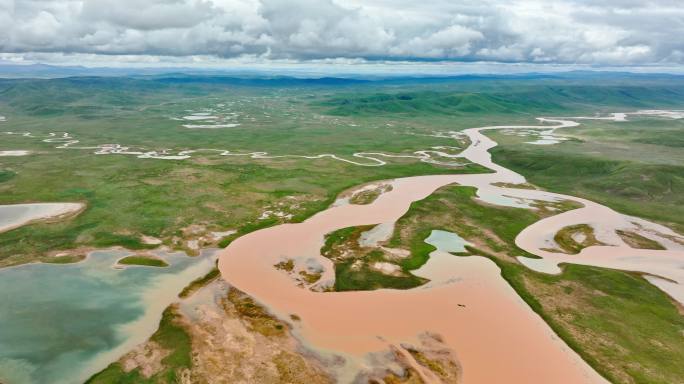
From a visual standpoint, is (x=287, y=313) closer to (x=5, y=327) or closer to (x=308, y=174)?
(x=5, y=327)

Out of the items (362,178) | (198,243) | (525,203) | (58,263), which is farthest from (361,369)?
(362,178)

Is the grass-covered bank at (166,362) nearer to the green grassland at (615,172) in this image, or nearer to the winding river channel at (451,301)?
the winding river channel at (451,301)

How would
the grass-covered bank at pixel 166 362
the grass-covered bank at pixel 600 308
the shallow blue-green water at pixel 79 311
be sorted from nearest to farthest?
the grass-covered bank at pixel 166 362, the shallow blue-green water at pixel 79 311, the grass-covered bank at pixel 600 308

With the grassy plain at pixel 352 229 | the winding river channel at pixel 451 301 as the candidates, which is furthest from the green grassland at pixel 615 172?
the winding river channel at pixel 451 301

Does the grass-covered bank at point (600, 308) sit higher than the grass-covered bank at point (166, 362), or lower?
lower

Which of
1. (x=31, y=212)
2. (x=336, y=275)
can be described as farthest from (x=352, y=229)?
(x=31, y=212)
